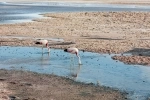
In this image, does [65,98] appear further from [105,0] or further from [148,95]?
[105,0]

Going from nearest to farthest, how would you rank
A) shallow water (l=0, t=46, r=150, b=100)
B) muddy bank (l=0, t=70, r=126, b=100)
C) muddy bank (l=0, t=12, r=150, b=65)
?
muddy bank (l=0, t=70, r=126, b=100) < shallow water (l=0, t=46, r=150, b=100) < muddy bank (l=0, t=12, r=150, b=65)

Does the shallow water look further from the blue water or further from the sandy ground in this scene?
the blue water

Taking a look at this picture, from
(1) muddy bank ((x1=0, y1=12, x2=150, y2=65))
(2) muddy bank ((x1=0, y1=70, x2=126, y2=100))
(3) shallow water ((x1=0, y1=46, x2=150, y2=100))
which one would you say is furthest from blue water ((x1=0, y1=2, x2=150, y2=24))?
(2) muddy bank ((x1=0, y1=70, x2=126, y2=100))

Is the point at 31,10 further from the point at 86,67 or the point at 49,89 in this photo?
the point at 49,89

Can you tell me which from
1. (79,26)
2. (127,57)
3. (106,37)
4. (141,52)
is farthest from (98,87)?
(79,26)

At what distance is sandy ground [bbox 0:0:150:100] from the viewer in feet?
49.8

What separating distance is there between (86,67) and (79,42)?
7492 millimetres

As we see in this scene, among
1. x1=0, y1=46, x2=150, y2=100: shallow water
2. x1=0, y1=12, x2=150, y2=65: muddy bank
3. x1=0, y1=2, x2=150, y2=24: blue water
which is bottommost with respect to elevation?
x1=0, y1=2, x2=150, y2=24: blue water

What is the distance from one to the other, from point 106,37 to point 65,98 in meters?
15.9

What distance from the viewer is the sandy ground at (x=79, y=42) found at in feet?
49.8

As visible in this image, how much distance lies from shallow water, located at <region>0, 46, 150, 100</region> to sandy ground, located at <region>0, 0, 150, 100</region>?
92cm

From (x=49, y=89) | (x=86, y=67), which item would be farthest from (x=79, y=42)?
(x=49, y=89)

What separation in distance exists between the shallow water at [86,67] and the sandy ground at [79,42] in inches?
36.2

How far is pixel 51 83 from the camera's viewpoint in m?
16.7
